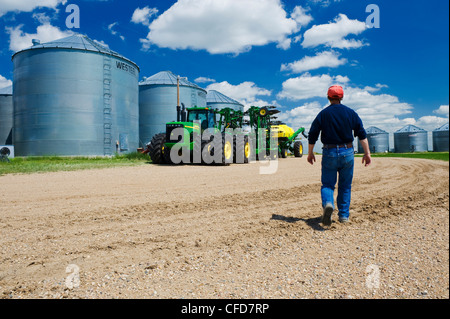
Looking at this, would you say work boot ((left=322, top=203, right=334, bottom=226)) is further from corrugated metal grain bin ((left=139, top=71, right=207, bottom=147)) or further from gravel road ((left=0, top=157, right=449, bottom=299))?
corrugated metal grain bin ((left=139, top=71, right=207, bottom=147))

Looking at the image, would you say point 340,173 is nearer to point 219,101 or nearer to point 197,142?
point 197,142

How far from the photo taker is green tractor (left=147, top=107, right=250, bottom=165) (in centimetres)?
1357

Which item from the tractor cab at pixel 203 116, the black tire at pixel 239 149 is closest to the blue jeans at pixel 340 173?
the tractor cab at pixel 203 116

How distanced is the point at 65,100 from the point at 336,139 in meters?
21.0

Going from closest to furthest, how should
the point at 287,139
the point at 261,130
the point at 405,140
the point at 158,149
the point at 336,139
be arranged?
the point at 336,139 < the point at 158,149 < the point at 261,130 < the point at 287,139 < the point at 405,140

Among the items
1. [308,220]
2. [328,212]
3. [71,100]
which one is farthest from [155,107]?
[328,212]

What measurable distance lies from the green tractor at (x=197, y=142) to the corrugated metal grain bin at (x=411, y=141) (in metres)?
30.0

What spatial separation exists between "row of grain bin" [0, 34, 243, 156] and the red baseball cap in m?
20.1

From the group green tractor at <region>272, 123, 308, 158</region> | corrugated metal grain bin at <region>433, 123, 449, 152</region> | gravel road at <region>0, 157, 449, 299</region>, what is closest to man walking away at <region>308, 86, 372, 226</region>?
gravel road at <region>0, 157, 449, 299</region>

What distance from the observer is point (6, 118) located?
1064 inches

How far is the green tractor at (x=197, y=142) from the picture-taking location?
13.6 m

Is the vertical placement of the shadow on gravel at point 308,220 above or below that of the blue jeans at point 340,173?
below

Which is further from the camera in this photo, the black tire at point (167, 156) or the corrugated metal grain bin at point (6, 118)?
the corrugated metal grain bin at point (6, 118)

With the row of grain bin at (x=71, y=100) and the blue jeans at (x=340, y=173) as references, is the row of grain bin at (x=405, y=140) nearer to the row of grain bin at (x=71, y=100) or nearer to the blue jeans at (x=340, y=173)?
the row of grain bin at (x=71, y=100)
